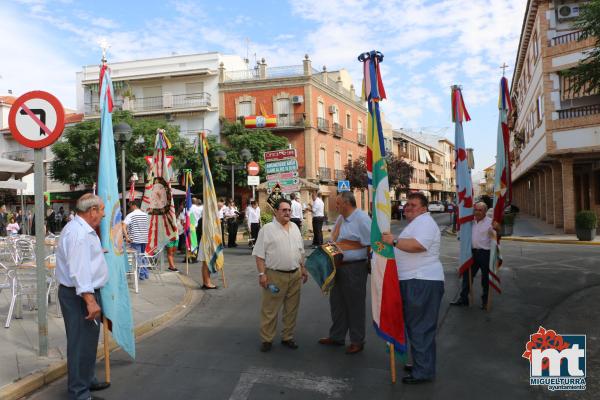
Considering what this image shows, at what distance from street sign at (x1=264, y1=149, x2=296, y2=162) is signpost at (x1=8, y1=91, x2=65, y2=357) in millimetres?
9465

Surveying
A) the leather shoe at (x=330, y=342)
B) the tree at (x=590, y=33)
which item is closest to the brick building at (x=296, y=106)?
the tree at (x=590, y=33)

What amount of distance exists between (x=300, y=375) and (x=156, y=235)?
7058mm

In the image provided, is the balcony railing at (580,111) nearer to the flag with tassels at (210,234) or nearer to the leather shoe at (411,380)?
the flag with tassels at (210,234)

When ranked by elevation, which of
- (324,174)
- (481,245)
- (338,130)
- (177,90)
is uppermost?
(177,90)

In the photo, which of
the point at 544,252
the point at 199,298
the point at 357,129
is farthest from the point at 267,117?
the point at 199,298

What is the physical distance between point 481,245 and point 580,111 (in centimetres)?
1594

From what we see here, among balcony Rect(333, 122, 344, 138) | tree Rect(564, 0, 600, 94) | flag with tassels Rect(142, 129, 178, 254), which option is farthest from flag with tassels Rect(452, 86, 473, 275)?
balcony Rect(333, 122, 344, 138)

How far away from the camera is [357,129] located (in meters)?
47.2

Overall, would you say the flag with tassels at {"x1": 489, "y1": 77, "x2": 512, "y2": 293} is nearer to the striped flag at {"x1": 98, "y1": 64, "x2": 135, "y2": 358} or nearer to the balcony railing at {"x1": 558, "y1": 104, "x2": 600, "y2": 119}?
the striped flag at {"x1": 98, "y1": 64, "x2": 135, "y2": 358}

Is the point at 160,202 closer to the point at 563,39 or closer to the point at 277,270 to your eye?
the point at 277,270

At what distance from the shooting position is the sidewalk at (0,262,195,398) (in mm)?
4918

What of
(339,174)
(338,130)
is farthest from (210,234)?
(338,130)

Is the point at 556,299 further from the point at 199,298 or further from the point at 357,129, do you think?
the point at 357,129

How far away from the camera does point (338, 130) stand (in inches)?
1636
